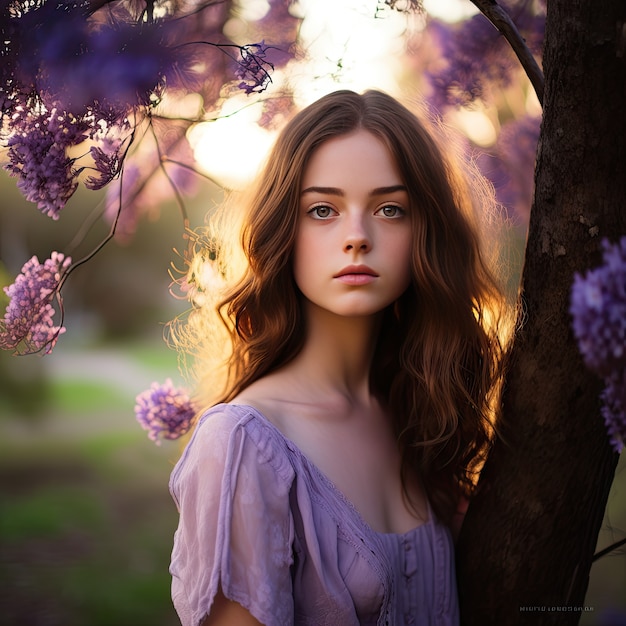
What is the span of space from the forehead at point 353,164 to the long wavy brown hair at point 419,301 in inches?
0.6

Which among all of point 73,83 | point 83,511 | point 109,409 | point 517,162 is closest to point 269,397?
point 73,83

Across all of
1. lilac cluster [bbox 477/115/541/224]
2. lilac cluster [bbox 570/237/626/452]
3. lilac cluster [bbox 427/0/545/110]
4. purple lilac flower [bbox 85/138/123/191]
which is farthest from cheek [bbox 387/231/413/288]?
lilac cluster [bbox 477/115/541/224]

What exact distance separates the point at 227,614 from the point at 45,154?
769 millimetres

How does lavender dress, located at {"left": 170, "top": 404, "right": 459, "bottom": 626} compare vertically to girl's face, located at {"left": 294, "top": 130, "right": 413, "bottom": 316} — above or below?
below

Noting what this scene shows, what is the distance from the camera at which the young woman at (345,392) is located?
115cm

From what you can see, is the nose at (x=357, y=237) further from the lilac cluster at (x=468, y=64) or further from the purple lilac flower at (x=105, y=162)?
the lilac cluster at (x=468, y=64)

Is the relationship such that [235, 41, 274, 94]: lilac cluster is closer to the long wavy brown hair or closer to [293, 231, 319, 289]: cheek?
the long wavy brown hair

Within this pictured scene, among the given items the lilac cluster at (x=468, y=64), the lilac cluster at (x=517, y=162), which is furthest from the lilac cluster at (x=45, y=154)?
the lilac cluster at (x=517, y=162)

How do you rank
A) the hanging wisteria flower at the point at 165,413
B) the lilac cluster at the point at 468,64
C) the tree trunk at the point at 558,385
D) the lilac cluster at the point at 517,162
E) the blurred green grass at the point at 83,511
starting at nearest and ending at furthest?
1. the tree trunk at the point at 558,385
2. the hanging wisteria flower at the point at 165,413
3. the lilac cluster at the point at 468,64
4. the lilac cluster at the point at 517,162
5. the blurred green grass at the point at 83,511

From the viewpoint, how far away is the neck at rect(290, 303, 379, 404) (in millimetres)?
1448

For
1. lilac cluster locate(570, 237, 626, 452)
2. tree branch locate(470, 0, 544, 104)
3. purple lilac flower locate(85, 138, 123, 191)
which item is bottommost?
lilac cluster locate(570, 237, 626, 452)

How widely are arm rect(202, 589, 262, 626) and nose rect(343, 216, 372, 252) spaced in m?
0.61

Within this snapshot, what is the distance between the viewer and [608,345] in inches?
28.2

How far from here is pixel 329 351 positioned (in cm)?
146
